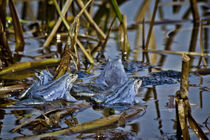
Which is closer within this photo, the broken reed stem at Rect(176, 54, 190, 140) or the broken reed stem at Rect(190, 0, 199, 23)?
the broken reed stem at Rect(176, 54, 190, 140)

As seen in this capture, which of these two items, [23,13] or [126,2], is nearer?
[23,13]

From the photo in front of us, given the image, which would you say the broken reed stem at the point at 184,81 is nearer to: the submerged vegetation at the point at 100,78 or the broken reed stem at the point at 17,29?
the submerged vegetation at the point at 100,78

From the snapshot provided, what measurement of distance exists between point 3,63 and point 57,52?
49 centimetres

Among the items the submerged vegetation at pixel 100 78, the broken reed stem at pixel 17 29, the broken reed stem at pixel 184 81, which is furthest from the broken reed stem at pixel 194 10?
the broken reed stem at pixel 184 81

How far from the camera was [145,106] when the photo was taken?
1.68 m

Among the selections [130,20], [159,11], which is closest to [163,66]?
[130,20]

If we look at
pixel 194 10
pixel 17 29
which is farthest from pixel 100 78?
pixel 194 10

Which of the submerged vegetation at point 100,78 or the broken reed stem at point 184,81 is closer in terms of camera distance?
the broken reed stem at point 184,81

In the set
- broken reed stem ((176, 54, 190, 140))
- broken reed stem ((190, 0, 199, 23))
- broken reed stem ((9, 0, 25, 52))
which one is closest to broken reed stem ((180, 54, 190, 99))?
broken reed stem ((176, 54, 190, 140))

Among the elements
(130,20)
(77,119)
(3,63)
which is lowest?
(77,119)

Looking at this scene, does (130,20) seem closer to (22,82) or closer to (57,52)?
(57,52)

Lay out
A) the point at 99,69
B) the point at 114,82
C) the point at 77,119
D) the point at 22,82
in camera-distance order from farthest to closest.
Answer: the point at 99,69 < the point at 22,82 < the point at 114,82 < the point at 77,119

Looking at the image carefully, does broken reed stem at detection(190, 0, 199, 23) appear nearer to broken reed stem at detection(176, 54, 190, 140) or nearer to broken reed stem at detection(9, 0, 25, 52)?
broken reed stem at detection(9, 0, 25, 52)

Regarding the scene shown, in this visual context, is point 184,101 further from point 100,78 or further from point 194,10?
point 194,10
